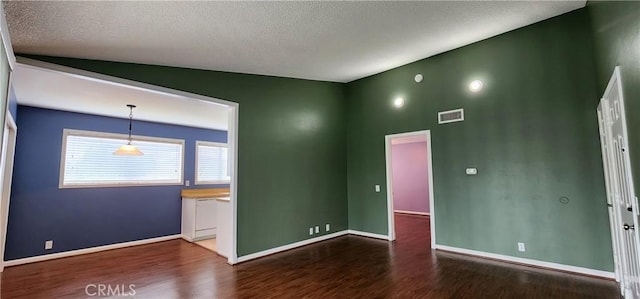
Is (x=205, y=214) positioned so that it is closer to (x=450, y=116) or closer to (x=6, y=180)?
(x=6, y=180)

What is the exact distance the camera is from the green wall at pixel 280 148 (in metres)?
4.19

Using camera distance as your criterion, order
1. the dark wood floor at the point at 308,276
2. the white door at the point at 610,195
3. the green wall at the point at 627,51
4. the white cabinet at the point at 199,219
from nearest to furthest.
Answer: the green wall at the point at 627,51
the white door at the point at 610,195
the dark wood floor at the point at 308,276
the white cabinet at the point at 199,219

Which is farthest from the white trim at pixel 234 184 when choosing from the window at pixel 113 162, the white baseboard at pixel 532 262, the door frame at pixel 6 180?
the white baseboard at pixel 532 262

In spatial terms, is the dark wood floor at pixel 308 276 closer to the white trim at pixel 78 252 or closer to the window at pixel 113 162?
the white trim at pixel 78 252

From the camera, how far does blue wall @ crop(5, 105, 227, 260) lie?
4.43m

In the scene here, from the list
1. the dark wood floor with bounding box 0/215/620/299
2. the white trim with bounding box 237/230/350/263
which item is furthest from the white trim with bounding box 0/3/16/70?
the white trim with bounding box 237/230/350/263

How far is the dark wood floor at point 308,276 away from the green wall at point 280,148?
0.58 metres

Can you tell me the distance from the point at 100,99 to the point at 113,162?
1.62 m

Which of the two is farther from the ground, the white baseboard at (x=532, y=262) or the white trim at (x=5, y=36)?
the white trim at (x=5, y=36)

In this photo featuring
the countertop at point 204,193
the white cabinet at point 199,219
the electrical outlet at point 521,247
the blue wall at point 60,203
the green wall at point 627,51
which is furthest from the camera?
the countertop at point 204,193

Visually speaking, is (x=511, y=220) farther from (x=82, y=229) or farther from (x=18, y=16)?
(x=82, y=229)

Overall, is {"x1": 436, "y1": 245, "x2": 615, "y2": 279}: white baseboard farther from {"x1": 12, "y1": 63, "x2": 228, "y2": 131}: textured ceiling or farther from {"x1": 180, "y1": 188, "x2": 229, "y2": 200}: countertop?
{"x1": 12, "y1": 63, "x2": 228, "y2": 131}: textured ceiling

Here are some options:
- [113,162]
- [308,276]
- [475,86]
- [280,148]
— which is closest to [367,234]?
[308,276]

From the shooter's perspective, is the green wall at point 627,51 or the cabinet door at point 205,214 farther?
the cabinet door at point 205,214
